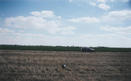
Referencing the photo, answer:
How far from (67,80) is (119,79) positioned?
13.4ft

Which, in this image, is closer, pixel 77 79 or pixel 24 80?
pixel 24 80

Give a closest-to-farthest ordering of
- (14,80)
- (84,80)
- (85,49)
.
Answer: (14,80)
(84,80)
(85,49)

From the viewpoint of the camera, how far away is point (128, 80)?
842 cm

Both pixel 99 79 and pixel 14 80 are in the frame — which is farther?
pixel 99 79

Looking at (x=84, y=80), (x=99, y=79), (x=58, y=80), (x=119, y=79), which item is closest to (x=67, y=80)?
(x=58, y=80)

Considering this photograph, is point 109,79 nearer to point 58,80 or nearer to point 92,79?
point 92,79

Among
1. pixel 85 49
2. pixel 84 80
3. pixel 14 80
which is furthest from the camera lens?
pixel 85 49

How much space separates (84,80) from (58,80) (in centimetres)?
188

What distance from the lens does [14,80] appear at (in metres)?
7.68

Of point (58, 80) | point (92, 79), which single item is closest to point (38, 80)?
point (58, 80)

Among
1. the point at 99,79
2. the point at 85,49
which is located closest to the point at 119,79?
the point at 99,79

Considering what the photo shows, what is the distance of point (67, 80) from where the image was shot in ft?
26.2

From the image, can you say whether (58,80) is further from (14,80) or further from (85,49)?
(85,49)

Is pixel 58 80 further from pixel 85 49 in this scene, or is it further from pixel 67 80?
pixel 85 49
